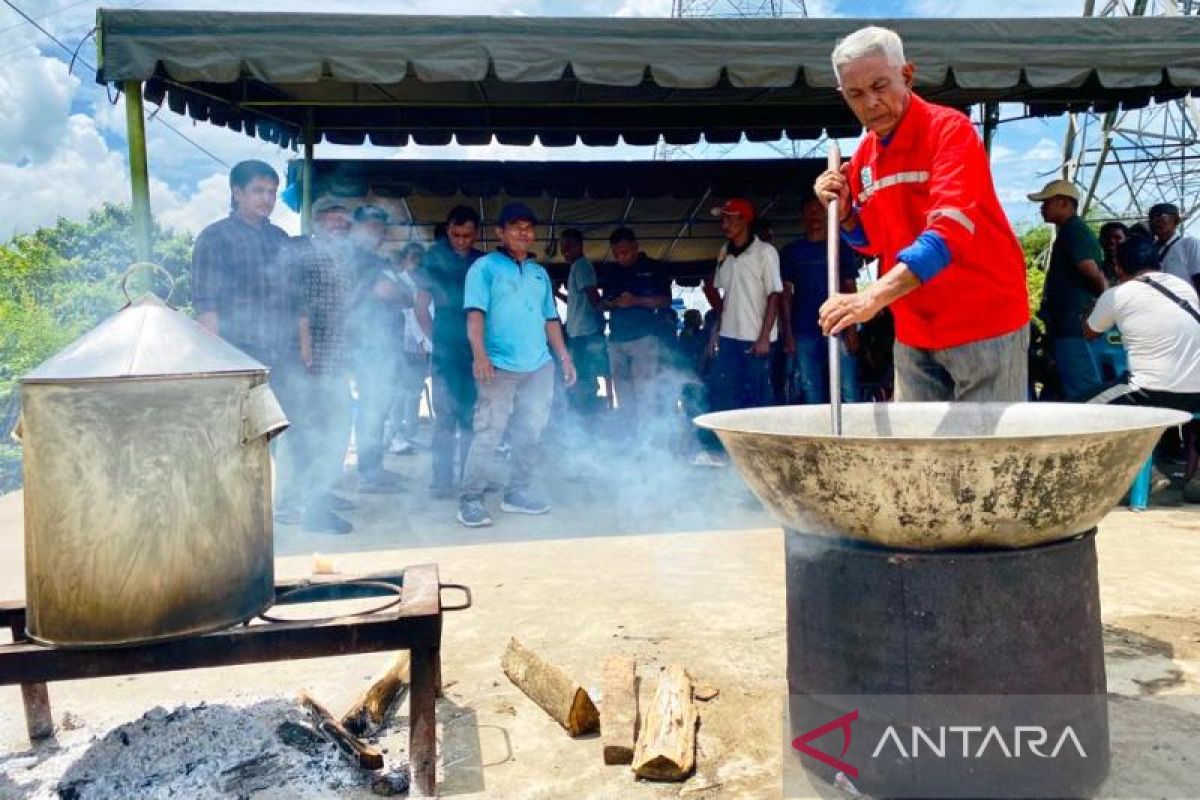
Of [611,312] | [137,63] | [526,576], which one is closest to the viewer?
[526,576]

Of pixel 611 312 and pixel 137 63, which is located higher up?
pixel 137 63

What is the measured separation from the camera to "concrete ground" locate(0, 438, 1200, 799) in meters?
2.26

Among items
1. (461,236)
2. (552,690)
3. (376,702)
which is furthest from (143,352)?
(461,236)

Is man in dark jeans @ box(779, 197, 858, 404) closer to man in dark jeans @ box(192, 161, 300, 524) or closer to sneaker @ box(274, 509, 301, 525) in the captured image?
man in dark jeans @ box(192, 161, 300, 524)

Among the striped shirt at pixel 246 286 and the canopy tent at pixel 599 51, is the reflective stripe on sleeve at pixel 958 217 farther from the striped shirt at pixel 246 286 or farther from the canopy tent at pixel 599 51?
the striped shirt at pixel 246 286

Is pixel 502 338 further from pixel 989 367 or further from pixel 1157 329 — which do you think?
pixel 1157 329

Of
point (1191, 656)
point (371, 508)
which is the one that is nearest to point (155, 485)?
point (1191, 656)

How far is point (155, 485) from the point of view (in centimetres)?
192

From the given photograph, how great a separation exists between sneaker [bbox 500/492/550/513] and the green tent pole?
2.77 meters

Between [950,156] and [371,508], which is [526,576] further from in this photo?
[950,156]

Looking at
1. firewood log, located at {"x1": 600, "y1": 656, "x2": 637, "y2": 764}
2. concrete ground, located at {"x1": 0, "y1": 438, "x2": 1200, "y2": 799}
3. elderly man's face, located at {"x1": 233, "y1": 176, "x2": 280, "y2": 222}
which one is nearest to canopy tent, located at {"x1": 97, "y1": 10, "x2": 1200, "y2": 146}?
elderly man's face, located at {"x1": 233, "y1": 176, "x2": 280, "y2": 222}

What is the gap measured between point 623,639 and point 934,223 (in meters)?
1.95

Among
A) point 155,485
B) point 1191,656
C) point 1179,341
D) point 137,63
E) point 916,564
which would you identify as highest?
point 137,63

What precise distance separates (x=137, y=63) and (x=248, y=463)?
3.59m
